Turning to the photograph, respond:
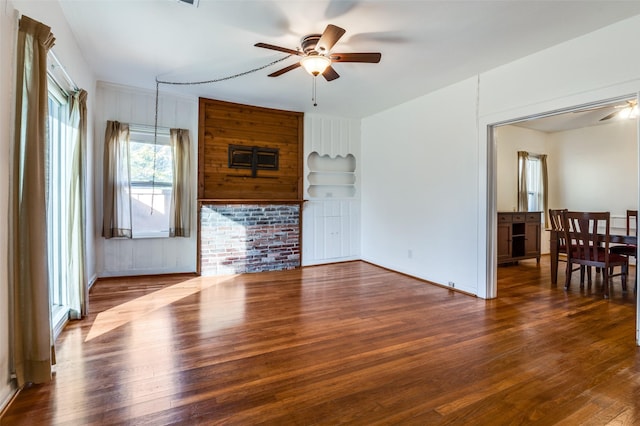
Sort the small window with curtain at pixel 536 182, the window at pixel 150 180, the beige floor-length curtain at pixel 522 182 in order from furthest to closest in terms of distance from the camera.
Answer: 1. the small window with curtain at pixel 536 182
2. the beige floor-length curtain at pixel 522 182
3. the window at pixel 150 180

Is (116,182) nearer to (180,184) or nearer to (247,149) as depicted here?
(180,184)

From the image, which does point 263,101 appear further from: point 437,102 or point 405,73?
point 437,102

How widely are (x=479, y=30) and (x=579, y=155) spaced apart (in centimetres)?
542

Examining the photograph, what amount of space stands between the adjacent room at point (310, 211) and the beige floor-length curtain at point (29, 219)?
0.04 ft

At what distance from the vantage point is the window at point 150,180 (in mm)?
4770

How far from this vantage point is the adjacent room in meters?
1.95

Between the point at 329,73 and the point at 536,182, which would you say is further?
the point at 536,182

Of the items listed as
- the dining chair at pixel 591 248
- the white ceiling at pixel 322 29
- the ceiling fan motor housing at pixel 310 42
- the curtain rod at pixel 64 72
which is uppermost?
the white ceiling at pixel 322 29

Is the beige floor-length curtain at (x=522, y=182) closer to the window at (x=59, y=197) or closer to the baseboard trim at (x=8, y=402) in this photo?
the window at (x=59, y=197)

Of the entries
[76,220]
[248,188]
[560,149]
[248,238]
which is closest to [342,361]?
[76,220]

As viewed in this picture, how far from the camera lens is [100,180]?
15.0 ft

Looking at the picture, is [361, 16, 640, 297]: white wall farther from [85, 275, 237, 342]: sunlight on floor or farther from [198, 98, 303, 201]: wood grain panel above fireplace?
[85, 275, 237, 342]: sunlight on floor

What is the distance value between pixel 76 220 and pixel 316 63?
2738mm

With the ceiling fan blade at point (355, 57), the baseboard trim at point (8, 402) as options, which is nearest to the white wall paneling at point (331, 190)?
the ceiling fan blade at point (355, 57)
